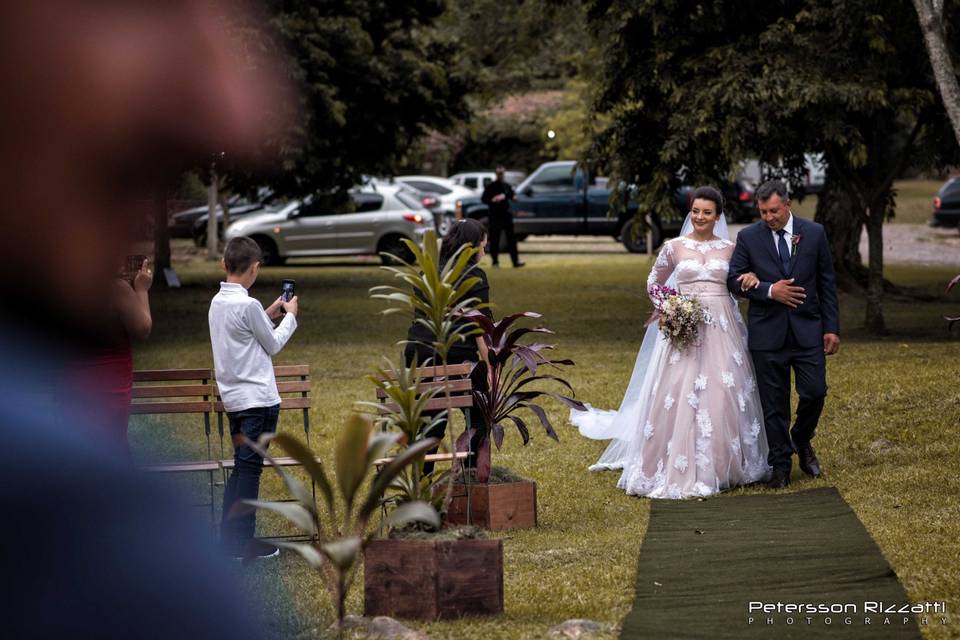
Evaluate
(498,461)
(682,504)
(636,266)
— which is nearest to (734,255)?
(682,504)

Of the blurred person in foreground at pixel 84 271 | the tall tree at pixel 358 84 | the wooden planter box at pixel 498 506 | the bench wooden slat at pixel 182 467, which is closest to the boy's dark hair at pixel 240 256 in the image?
the blurred person in foreground at pixel 84 271

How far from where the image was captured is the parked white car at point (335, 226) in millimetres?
30875

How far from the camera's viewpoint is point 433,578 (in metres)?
5.84

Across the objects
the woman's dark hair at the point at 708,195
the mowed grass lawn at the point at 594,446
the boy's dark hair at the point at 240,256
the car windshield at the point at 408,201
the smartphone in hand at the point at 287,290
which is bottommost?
the mowed grass lawn at the point at 594,446

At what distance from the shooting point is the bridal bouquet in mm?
9281

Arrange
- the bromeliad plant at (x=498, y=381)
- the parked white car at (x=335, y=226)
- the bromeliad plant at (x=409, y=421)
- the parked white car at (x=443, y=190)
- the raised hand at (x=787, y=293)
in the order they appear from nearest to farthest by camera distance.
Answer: the bromeliad plant at (x=409, y=421) → the bromeliad plant at (x=498, y=381) → the raised hand at (x=787, y=293) → the parked white car at (x=335, y=226) → the parked white car at (x=443, y=190)

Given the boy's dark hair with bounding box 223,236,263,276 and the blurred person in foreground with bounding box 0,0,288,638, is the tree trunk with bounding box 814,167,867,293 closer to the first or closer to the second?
the boy's dark hair with bounding box 223,236,263,276

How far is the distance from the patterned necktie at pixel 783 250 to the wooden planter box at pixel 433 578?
4144mm

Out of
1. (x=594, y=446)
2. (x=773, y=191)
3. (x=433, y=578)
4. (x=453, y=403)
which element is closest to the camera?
(x=433, y=578)

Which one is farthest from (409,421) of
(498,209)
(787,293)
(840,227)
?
(498,209)

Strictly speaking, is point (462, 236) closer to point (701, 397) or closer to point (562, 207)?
point (701, 397)

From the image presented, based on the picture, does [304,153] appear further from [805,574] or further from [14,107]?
[14,107]

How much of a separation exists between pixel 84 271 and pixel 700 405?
616cm

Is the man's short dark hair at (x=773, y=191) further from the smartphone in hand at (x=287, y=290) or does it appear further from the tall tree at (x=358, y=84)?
the tall tree at (x=358, y=84)
